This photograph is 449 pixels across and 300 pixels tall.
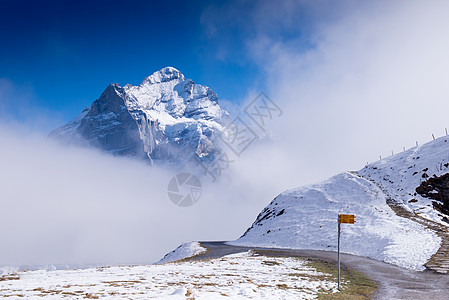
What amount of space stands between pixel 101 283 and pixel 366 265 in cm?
2226

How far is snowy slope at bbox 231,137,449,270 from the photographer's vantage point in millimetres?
34875

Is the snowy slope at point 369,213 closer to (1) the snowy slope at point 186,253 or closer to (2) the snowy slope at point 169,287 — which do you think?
(1) the snowy slope at point 186,253

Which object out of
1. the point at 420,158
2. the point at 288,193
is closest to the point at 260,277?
the point at 288,193

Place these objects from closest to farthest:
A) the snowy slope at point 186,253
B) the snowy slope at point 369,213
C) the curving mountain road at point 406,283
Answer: the curving mountain road at point 406,283 < the snowy slope at point 369,213 < the snowy slope at point 186,253

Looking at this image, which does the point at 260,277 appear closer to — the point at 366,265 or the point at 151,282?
the point at 151,282

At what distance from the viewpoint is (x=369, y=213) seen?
52.6m

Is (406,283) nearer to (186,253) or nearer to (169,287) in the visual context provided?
(169,287)

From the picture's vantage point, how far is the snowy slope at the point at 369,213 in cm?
3488

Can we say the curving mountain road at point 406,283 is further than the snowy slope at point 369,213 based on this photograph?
No

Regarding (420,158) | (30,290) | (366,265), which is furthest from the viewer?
(420,158)

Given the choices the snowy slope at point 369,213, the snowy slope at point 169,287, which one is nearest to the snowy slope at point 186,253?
the snowy slope at point 369,213

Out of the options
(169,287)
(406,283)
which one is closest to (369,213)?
(406,283)

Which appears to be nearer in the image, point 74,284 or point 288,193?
point 74,284

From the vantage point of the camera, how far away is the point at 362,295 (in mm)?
15055
